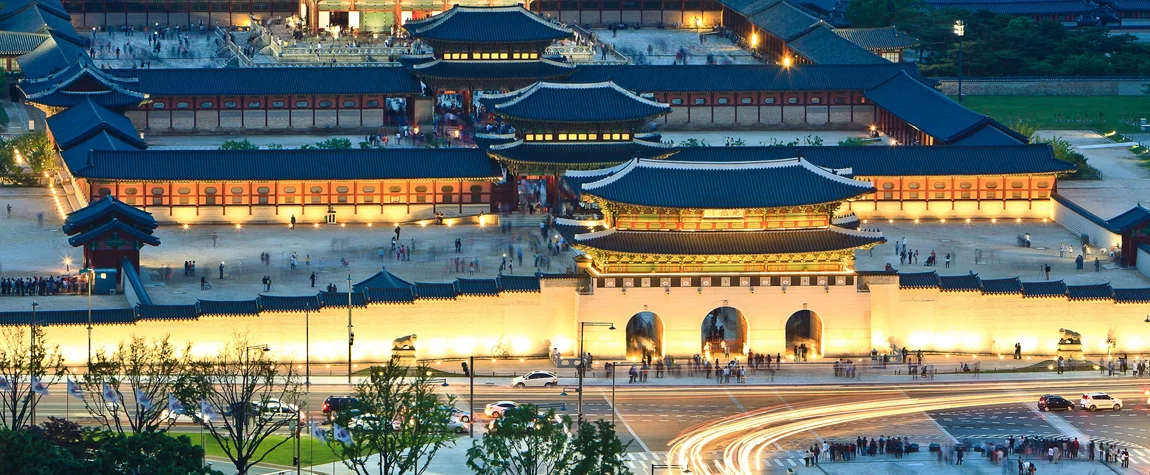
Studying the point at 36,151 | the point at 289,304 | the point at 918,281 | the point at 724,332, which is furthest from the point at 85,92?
the point at 918,281

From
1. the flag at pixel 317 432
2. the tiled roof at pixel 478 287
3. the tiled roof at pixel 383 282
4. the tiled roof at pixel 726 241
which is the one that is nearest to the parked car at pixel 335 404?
the flag at pixel 317 432

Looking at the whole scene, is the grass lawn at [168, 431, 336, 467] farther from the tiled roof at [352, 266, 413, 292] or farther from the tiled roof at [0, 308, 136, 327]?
the tiled roof at [352, 266, 413, 292]

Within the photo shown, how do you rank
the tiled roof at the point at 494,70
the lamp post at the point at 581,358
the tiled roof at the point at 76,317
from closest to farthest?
the lamp post at the point at 581,358 → the tiled roof at the point at 76,317 → the tiled roof at the point at 494,70

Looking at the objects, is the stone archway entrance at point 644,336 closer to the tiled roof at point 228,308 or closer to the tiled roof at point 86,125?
the tiled roof at point 228,308

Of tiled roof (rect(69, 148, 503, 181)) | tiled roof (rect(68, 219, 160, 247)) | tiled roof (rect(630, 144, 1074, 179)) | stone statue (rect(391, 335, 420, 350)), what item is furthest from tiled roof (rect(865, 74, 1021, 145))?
tiled roof (rect(68, 219, 160, 247))

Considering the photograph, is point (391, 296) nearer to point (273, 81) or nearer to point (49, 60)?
point (273, 81)

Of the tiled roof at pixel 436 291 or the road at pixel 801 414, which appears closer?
the road at pixel 801 414

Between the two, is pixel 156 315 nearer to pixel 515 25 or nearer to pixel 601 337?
pixel 601 337
